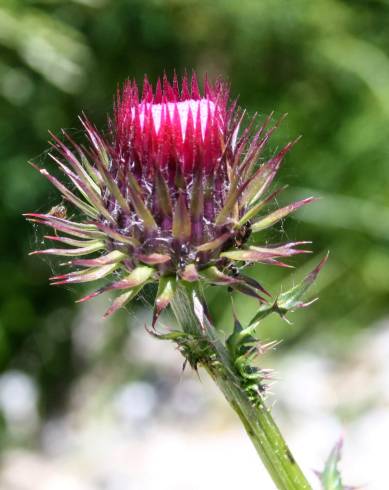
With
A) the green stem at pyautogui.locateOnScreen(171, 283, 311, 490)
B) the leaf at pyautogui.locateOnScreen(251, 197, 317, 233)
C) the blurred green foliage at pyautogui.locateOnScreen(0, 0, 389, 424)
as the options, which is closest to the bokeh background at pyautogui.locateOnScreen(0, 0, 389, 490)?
the blurred green foliage at pyautogui.locateOnScreen(0, 0, 389, 424)

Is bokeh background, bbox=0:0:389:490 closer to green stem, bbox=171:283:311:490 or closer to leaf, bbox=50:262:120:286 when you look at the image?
green stem, bbox=171:283:311:490

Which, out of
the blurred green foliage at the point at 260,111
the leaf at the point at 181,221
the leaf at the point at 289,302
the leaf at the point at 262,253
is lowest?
the leaf at the point at 289,302

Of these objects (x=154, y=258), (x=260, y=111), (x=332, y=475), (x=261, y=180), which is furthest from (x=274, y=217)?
(x=260, y=111)

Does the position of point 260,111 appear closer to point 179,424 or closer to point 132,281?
point 179,424

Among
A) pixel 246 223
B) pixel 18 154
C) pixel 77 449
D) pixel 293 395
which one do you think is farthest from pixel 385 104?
pixel 246 223

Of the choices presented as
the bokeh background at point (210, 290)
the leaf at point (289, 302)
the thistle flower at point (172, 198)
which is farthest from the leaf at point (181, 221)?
the bokeh background at point (210, 290)

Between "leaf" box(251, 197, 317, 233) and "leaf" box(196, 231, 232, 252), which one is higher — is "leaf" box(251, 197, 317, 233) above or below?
above

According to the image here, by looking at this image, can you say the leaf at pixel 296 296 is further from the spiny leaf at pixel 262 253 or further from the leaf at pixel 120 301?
the leaf at pixel 120 301
